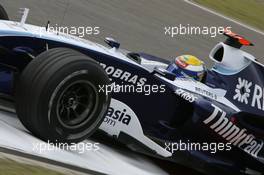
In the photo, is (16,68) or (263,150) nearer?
(16,68)

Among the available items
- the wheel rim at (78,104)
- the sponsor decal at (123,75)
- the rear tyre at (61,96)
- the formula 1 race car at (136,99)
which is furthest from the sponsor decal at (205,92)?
the wheel rim at (78,104)

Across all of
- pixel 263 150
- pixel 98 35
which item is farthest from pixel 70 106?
pixel 98 35

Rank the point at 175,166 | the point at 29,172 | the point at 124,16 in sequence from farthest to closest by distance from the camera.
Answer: the point at 124,16
the point at 175,166
the point at 29,172

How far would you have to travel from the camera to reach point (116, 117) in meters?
6.09

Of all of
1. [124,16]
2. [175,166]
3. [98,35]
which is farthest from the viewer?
[124,16]

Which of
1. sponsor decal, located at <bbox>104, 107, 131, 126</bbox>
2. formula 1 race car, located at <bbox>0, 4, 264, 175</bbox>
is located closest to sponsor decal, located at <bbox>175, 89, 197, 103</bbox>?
formula 1 race car, located at <bbox>0, 4, 264, 175</bbox>

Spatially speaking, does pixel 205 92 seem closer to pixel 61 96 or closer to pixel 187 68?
pixel 187 68

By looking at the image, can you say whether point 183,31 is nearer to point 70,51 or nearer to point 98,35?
point 98,35

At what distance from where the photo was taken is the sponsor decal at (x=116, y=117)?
6062mm

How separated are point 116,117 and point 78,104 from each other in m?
0.68

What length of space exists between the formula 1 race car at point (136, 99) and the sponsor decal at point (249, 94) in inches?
0.4

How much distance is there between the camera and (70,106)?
548 cm

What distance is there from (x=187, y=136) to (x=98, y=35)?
15.3 ft

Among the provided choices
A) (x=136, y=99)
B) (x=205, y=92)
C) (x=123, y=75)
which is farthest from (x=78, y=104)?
(x=205, y=92)
